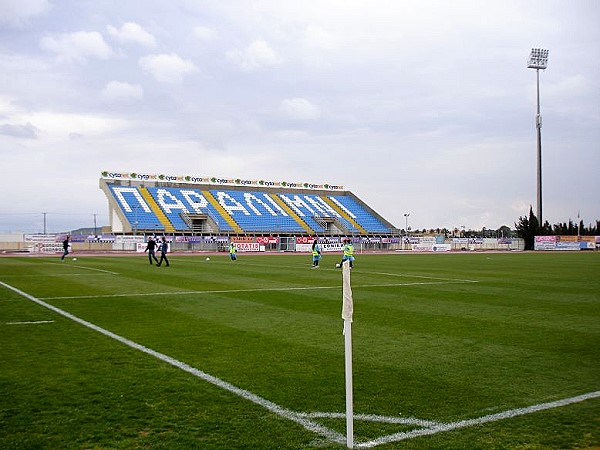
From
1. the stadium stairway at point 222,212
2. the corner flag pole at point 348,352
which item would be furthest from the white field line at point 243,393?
the stadium stairway at point 222,212

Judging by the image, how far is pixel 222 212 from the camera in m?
76.0

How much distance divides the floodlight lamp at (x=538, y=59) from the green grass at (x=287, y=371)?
68597mm

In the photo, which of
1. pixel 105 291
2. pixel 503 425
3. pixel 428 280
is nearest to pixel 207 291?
pixel 105 291

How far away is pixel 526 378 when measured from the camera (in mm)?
7062

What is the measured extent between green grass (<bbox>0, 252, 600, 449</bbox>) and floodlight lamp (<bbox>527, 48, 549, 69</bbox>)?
225 feet

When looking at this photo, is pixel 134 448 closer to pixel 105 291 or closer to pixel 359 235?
pixel 105 291

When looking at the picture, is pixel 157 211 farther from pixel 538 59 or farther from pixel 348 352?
pixel 348 352

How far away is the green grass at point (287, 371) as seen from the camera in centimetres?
513

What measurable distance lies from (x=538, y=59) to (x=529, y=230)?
23.8 m

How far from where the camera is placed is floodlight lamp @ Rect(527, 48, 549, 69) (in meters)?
75.1

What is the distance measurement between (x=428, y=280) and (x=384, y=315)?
10.3 metres

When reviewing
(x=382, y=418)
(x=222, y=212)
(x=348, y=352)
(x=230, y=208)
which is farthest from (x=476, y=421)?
(x=230, y=208)

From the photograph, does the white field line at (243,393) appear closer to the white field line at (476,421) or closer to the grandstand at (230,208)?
the white field line at (476,421)

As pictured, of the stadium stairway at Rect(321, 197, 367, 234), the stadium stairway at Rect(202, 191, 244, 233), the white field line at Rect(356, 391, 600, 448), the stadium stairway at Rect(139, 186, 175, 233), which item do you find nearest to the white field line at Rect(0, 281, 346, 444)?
the white field line at Rect(356, 391, 600, 448)
